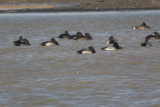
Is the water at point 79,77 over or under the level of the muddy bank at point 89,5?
over

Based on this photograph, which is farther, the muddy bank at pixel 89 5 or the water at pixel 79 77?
the muddy bank at pixel 89 5

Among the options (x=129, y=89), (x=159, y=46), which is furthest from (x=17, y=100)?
(x=159, y=46)

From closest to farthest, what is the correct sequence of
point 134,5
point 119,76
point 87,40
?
1. point 119,76
2. point 87,40
3. point 134,5

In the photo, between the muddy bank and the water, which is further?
the muddy bank

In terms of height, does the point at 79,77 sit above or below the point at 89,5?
above

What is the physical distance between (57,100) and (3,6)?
2776 inches

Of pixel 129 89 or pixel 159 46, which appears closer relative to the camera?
pixel 129 89

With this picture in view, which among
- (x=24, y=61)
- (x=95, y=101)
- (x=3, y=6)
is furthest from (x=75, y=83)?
(x=3, y=6)

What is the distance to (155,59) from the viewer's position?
18.8 meters

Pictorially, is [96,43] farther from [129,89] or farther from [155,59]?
[129,89]

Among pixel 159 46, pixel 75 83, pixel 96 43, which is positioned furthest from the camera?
pixel 96 43

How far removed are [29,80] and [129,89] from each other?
10.6ft

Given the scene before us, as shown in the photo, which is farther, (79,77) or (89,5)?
(89,5)

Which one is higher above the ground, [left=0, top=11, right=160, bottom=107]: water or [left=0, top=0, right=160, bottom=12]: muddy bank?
[left=0, top=11, right=160, bottom=107]: water
